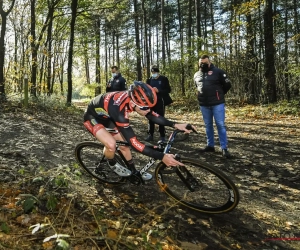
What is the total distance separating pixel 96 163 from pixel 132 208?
4.51 ft

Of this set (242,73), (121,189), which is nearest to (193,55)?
(242,73)

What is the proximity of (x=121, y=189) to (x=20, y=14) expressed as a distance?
22.6 metres

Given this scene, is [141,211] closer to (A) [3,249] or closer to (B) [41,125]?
(A) [3,249]

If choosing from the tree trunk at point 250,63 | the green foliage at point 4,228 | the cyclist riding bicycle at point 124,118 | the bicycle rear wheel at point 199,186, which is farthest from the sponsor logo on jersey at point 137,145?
the tree trunk at point 250,63

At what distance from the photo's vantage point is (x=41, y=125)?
10.0m

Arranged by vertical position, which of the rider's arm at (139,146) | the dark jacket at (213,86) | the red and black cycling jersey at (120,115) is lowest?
the rider's arm at (139,146)

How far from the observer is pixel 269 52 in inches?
576

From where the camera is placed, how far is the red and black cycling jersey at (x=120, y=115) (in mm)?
3830

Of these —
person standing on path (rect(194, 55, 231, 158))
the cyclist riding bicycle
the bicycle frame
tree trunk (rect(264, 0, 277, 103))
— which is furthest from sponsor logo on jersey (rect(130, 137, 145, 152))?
tree trunk (rect(264, 0, 277, 103))

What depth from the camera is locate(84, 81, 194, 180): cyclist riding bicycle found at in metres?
3.85

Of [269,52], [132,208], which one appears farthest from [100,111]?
[269,52]

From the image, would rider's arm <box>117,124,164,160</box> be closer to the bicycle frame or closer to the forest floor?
the bicycle frame

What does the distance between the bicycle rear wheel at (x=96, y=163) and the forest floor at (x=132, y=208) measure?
17 centimetres

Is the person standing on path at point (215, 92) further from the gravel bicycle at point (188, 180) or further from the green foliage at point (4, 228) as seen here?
the green foliage at point (4, 228)
